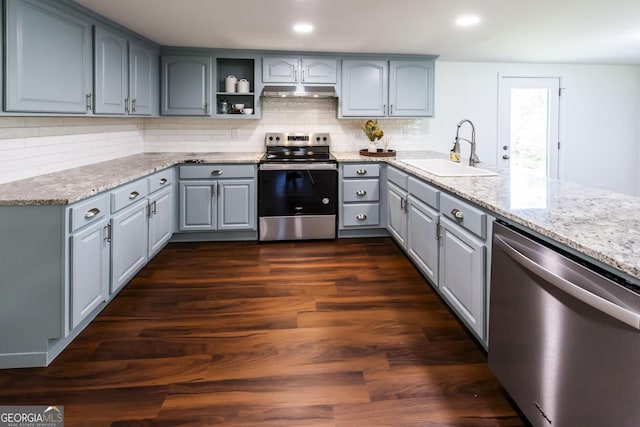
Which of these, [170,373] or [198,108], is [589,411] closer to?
[170,373]

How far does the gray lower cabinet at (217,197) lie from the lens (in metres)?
4.25

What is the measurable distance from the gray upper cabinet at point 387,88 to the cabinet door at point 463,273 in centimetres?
241

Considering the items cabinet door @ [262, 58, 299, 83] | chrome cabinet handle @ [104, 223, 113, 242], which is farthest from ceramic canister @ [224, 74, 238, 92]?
chrome cabinet handle @ [104, 223, 113, 242]

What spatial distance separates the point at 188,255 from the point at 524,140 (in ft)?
14.0

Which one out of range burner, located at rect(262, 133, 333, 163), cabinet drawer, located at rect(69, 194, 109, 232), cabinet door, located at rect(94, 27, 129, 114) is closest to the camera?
cabinet drawer, located at rect(69, 194, 109, 232)

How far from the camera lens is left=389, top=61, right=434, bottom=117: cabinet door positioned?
4.73m

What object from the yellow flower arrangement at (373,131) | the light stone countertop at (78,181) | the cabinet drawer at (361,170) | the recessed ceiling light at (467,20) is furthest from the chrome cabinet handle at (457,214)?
the yellow flower arrangement at (373,131)

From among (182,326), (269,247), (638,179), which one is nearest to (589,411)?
(182,326)

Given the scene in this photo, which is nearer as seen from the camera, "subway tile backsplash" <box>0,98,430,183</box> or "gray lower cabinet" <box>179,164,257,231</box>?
"subway tile backsplash" <box>0,98,430,183</box>

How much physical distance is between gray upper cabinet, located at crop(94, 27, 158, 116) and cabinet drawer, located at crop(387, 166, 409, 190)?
2450 mm

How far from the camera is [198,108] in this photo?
178 inches

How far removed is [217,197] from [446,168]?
2241mm

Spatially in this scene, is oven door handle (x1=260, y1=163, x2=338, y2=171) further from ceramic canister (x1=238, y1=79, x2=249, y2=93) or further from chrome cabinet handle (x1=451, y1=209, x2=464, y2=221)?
chrome cabinet handle (x1=451, y1=209, x2=464, y2=221)

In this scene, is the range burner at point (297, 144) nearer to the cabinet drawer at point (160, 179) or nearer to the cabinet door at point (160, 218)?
the cabinet drawer at point (160, 179)
